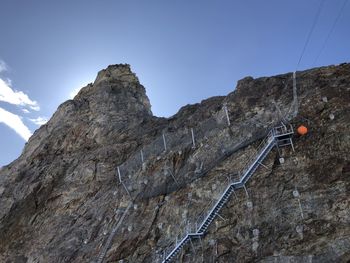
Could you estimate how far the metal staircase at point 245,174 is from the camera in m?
29.8

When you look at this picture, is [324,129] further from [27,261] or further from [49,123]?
[49,123]

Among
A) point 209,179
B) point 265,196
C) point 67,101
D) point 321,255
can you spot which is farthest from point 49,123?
point 321,255

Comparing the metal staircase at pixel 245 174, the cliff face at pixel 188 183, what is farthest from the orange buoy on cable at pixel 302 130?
the metal staircase at pixel 245 174

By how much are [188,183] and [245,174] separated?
6.49 metres

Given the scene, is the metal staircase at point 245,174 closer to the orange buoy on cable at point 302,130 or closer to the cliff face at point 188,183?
the cliff face at point 188,183

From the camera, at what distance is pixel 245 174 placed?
3022 centimetres

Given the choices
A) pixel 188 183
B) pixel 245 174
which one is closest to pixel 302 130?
pixel 245 174

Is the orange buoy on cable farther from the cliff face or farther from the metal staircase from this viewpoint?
the metal staircase

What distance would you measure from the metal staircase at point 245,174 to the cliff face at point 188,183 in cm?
44

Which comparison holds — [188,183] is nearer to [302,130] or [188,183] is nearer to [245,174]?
[245,174]

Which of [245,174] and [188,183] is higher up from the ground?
[188,183]

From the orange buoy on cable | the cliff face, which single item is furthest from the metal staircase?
the orange buoy on cable

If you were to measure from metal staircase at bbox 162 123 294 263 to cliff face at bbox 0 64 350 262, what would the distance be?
438 millimetres

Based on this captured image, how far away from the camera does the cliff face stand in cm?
2655
